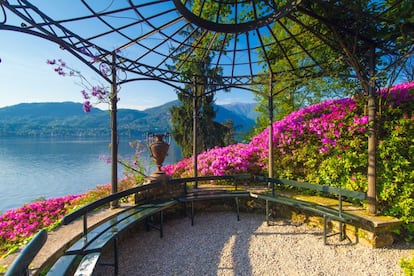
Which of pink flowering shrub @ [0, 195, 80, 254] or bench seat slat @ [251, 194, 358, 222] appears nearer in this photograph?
bench seat slat @ [251, 194, 358, 222]

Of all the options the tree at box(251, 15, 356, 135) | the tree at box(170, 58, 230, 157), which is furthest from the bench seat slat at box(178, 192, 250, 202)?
the tree at box(170, 58, 230, 157)

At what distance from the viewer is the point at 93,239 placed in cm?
259

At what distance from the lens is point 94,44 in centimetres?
361

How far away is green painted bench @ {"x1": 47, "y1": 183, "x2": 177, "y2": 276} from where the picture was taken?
2.07 meters

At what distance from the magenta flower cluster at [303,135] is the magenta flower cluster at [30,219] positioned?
3168 mm

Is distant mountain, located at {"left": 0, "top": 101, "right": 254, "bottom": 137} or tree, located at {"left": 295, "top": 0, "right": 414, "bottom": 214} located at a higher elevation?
distant mountain, located at {"left": 0, "top": 101, "right": 254, "bottom": 137}

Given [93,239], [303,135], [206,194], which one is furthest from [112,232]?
[303,135]

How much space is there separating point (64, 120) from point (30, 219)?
6397 inches

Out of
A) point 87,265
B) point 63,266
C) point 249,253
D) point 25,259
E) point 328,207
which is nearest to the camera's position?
point 25,259

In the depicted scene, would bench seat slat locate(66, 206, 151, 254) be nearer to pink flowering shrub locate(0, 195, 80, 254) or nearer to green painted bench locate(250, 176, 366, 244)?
pink flowering shrub locate(0, 195, 80, 254)

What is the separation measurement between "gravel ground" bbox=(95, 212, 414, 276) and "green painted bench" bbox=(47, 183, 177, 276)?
1.33 feet

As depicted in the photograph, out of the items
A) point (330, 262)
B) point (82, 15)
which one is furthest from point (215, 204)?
point (82, 15)

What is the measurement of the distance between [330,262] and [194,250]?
1.92 meters

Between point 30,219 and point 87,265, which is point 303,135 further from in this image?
point 30,219
